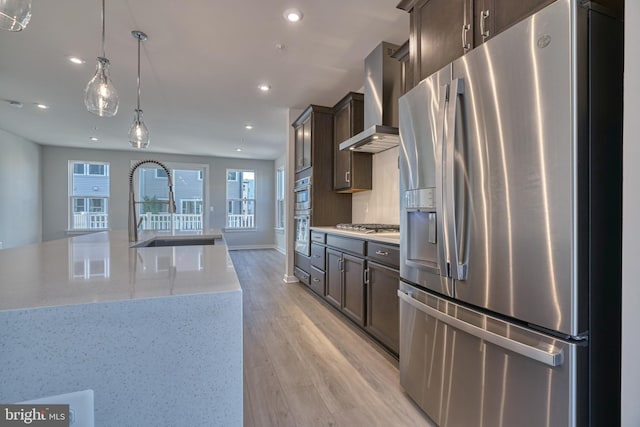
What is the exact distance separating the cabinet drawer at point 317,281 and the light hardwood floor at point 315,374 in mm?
218

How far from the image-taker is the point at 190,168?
26.6 feet

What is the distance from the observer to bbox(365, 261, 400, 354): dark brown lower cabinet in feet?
7.02

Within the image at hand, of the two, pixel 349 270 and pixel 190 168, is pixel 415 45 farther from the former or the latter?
pixel 190 168

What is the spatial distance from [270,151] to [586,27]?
7014 millimetres

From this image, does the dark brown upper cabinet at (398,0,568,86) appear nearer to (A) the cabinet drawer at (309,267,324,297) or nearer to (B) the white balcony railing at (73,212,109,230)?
(A) the cabinet drawer at (309,267,324,297)

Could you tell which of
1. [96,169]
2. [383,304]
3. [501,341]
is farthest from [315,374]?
[96,169]

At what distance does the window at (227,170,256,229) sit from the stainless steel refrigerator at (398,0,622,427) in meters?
7.66

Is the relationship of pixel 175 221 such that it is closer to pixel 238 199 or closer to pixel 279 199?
pixel 238 199

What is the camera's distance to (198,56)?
9.67 ft

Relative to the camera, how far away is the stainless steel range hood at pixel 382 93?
2686mm

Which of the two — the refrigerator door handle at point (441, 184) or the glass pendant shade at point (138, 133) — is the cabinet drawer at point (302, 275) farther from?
the refrigerator door handle at point (441, 184)

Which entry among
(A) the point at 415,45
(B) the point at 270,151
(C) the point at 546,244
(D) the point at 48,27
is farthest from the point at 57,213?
(C) the point at 546,244

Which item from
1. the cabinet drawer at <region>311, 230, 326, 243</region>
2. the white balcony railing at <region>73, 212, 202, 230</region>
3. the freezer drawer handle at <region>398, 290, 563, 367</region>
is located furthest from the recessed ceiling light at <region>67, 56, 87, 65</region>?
the white balcony railing at <region>73, 212, 202, 230</region>

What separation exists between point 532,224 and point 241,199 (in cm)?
812
